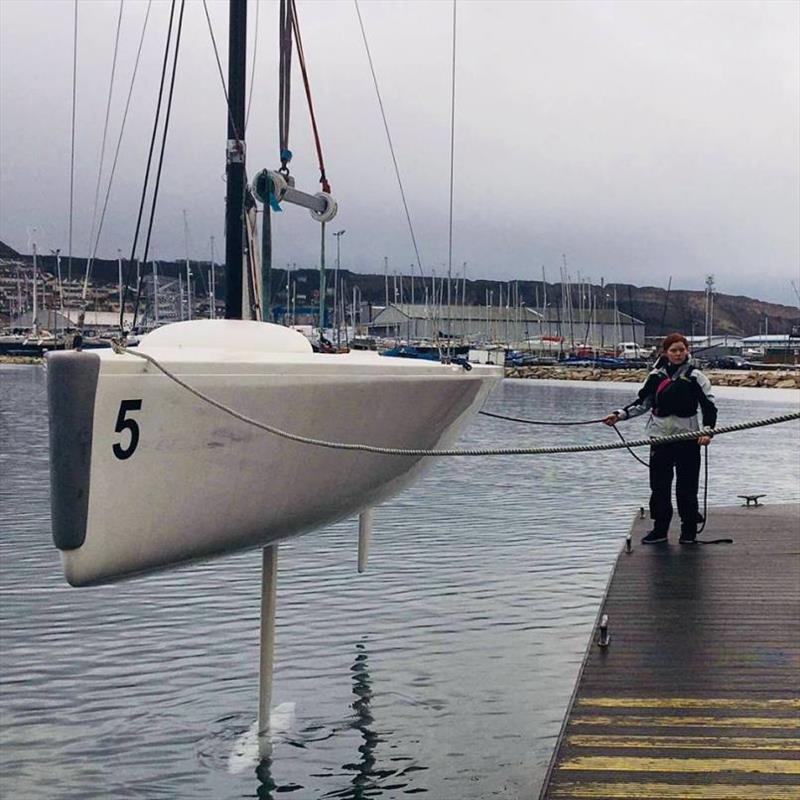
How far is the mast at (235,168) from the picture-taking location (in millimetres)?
8562

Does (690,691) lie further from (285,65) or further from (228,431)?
(285,65)

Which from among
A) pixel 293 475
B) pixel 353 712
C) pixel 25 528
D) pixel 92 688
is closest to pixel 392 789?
pixel 353 712

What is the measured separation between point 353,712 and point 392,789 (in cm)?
144

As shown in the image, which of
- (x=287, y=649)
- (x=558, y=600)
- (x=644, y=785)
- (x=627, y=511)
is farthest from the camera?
(x=627, y=511)

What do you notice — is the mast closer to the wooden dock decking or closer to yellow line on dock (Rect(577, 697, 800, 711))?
the wooden dock decking

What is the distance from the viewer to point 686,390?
34.1ft

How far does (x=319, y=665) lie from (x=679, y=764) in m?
4.57

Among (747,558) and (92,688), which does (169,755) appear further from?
(747,558)

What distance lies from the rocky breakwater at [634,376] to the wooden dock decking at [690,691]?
234 ft

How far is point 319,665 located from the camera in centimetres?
970

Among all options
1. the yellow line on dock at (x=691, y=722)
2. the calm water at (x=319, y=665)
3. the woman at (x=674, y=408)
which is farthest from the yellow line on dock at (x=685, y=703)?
the woman at (x=674, y=408)

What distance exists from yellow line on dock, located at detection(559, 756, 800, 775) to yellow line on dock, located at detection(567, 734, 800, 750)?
15 centimetres

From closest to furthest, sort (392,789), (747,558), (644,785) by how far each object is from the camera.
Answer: (644,785)
(392,789)
(747,558)

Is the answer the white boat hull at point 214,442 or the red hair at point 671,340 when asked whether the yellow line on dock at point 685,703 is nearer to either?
the white boat hull at point 214,442
